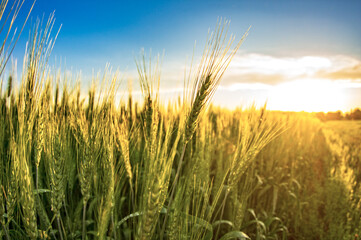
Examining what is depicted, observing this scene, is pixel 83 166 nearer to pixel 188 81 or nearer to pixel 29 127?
pixel 29 127

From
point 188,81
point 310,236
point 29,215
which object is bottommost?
point 310,236

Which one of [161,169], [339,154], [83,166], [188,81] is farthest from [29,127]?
[339,154]

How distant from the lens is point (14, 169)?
3.49 ft

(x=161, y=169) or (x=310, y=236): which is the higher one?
(x=161, y=169)

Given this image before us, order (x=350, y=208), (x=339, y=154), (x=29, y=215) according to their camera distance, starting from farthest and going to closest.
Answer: (x=339, y=154)
(x=350, y=208)
(x=29, y=215)

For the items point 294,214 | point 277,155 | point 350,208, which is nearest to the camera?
point 350,208

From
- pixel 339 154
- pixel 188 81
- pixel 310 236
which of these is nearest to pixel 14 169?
pixel 188 81

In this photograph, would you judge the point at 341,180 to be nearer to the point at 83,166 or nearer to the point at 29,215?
the point at 83,166

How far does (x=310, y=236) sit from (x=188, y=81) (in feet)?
8.26

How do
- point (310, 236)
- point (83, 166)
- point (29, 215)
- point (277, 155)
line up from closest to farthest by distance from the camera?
point (29, 215) < point (83, 166) < point (310, 236) < point (277, 155)

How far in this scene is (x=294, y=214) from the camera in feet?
10.2

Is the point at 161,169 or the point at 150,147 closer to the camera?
the point at 161,169

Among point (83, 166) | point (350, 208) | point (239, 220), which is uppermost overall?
point (83, 166)

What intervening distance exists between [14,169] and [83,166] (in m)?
0.29
